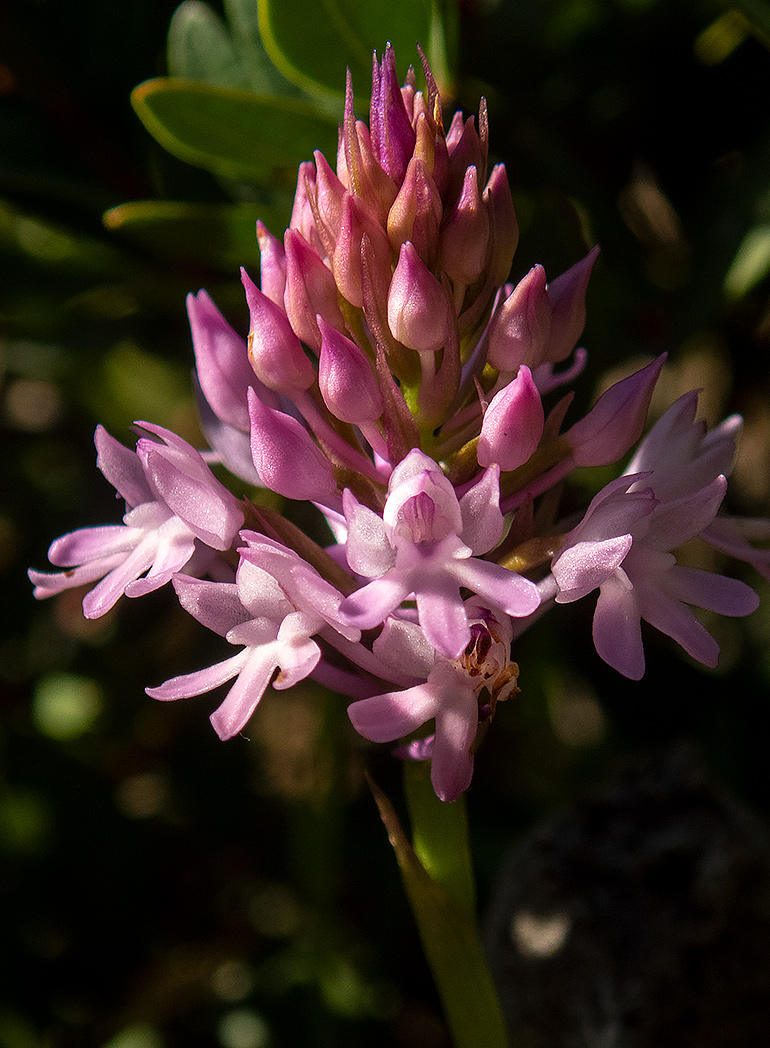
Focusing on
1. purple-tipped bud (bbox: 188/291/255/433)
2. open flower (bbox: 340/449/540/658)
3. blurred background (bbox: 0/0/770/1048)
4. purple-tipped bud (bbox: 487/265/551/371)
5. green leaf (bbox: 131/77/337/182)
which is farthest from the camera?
blurred background (bbox: 0/0/770/1048)

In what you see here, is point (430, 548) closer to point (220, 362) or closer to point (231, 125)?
point (220, 362)

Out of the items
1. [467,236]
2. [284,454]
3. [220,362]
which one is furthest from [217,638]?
[467,236]

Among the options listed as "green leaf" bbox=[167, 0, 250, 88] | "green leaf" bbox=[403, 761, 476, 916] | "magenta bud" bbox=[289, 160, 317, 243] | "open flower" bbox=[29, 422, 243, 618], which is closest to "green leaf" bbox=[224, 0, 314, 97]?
"green leaf" bbox=[167, 0, 250, 88]

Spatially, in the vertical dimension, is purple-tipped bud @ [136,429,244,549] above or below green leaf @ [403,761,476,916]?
above

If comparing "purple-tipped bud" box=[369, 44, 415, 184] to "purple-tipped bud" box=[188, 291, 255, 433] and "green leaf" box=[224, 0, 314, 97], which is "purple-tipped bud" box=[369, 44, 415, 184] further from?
"green leaf" box=[224, 0, 314, 97]

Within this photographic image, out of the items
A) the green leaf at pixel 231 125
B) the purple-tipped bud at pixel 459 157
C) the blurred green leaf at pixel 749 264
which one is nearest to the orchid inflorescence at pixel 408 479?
the purple-tipped bud at pixel 459 157

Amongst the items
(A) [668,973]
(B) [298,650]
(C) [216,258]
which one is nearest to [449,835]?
(B) [298,650]

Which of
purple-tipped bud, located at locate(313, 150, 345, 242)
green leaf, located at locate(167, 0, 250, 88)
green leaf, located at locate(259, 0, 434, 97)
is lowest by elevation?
purple-tipped bud, located at locate(313, 150, 345, 242)

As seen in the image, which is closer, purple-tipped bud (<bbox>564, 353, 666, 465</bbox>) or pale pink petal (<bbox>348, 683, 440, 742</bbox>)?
pale pink petal (<bbox>348, 683, 440, 742</bbox>)
